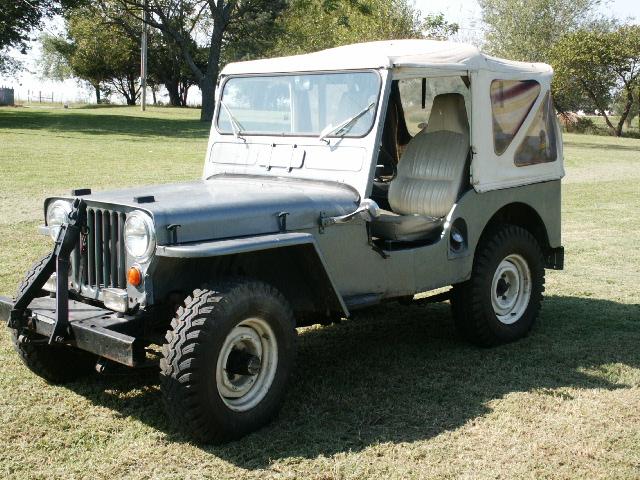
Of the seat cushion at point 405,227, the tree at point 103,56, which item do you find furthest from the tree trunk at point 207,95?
the seat cushion at point 405,227

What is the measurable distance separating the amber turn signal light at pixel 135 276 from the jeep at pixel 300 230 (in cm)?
1

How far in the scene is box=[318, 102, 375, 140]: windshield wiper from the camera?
16.8 feet

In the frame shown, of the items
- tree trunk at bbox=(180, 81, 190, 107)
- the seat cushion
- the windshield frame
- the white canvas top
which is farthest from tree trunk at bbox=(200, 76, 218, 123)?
the seat cushion

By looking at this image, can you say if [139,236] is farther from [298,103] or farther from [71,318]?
[298,103]

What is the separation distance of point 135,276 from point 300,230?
95cm

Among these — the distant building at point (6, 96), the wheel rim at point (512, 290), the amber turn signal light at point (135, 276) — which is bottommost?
the wheel rim at point (512, 290)

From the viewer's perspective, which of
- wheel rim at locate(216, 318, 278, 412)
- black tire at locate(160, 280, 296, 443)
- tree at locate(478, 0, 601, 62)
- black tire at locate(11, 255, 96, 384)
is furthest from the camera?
tree at locate(478, 0, 601, 62)

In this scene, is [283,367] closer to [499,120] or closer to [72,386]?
[72,386]

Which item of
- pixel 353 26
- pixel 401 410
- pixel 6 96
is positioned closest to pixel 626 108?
pixel 353 26

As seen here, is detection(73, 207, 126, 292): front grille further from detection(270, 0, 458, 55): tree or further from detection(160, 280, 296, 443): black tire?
detection(270, 0, 458, 55): tree

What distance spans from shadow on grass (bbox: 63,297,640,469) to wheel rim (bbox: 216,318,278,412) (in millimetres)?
206

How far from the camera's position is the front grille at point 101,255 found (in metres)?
4.29

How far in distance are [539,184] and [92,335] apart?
360 cm

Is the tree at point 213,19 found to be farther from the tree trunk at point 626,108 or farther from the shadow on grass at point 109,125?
the tree trunk at point 626,108
